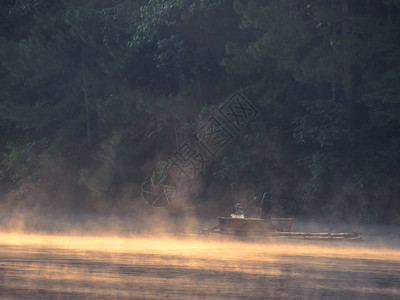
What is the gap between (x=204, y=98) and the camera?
47.1 meters

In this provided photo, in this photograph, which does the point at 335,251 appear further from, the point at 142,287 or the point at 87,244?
the point at 142,287

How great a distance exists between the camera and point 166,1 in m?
45.2

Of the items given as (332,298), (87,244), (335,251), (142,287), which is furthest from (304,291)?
(87,244)

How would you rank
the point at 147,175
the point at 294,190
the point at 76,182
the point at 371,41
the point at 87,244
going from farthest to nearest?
the point at 76,182 < the point at 147,175 < the point at 294,190 < the point at 371,41 < the point at 87,244

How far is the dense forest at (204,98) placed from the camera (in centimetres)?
3928

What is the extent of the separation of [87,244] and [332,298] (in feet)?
48.6
